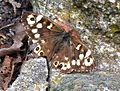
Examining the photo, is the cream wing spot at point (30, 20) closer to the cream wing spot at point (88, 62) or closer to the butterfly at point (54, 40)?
the butterfly at point (54, 40)

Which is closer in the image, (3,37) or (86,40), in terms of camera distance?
(86,40)

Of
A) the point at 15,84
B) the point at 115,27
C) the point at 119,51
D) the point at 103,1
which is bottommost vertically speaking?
the point at 15,84

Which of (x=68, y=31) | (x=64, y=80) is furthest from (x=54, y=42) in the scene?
(x=64, y=80)

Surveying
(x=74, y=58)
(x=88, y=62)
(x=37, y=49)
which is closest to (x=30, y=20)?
(x=37, y=49)

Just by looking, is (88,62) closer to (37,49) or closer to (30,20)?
(37,49)

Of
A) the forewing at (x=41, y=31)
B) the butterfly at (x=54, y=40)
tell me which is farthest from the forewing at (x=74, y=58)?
the forewing at (x=41, y=31)

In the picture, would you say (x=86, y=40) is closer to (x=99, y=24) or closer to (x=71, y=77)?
(x=99, y=24)

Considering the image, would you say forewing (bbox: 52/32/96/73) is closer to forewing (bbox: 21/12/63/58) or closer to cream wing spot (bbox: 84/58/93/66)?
cream wing spot (bbox: 84/58/93/66)

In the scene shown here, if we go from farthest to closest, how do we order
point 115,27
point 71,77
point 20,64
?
1. point 20,64
2. point 115,27
3. point 71,77

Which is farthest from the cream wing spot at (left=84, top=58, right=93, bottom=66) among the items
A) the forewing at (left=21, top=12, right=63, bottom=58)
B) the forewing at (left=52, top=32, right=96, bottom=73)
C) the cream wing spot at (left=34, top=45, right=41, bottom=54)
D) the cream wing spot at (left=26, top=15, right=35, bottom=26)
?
the cream wing spot at (left=26, top=15, right=35, bottom=26)
